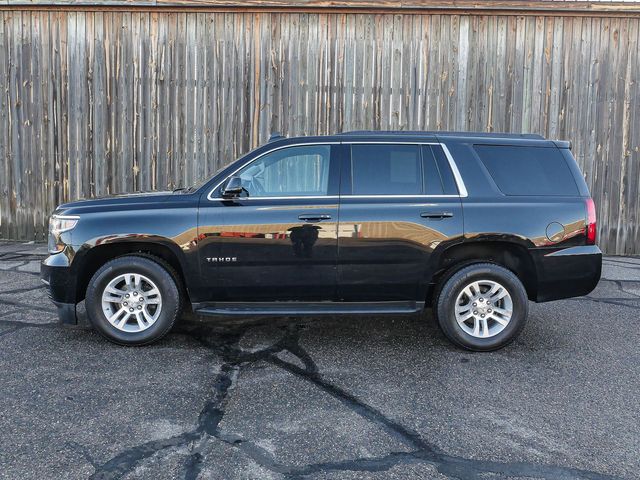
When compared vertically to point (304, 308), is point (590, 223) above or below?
above

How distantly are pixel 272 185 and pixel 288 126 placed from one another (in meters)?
5.08

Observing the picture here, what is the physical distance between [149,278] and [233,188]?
1.04 m

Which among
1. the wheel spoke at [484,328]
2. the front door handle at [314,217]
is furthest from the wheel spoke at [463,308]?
the front door handle at [314,217]

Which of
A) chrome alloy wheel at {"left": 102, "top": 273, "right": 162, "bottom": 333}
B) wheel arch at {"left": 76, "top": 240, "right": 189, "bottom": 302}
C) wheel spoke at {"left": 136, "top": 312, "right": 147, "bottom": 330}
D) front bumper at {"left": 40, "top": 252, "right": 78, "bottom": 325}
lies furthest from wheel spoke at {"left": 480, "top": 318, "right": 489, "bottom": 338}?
front bumper at {"left": 40, "top": 252, "right": 78, "bottom": 325}

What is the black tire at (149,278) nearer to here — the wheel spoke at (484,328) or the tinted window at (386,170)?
the tinted window at (386,170)

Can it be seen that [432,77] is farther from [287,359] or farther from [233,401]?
[233,401]

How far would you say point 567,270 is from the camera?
479 centimetres

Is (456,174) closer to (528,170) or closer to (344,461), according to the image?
(528,170)

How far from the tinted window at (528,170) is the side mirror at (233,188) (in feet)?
6.87

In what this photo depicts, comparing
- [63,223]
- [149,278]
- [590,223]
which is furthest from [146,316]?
[590,223]

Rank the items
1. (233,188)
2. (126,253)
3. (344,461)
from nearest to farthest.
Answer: (344,461) < (233,188) < (126,253)

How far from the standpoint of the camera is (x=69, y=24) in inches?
380

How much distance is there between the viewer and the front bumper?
4.77 meters

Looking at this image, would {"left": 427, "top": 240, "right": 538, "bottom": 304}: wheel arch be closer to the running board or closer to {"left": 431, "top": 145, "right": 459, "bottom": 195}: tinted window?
the running board
